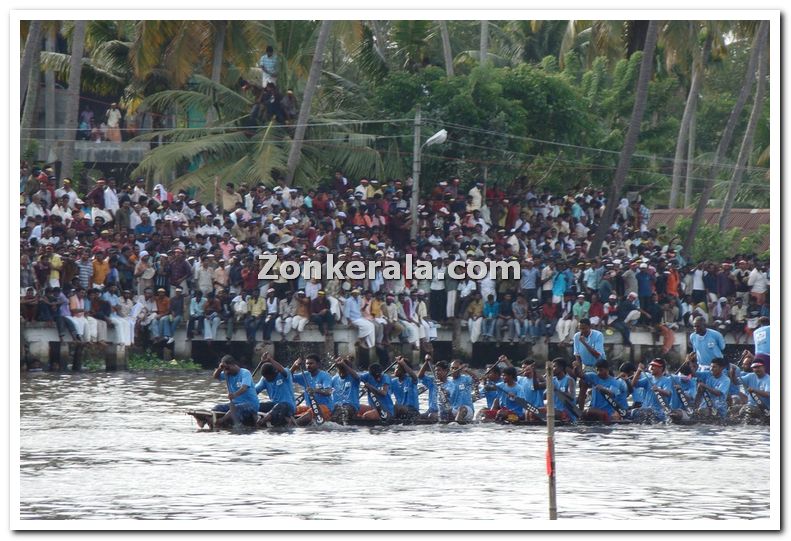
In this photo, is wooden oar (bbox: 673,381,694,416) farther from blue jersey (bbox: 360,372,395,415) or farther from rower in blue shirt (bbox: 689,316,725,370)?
blue jersey (bbox: 360,372,395,415)

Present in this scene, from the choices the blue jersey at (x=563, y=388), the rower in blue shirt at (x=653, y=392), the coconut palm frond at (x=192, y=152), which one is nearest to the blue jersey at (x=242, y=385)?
the blue jersey at (x=563, y=388)

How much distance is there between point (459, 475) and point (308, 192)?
47.6 ft

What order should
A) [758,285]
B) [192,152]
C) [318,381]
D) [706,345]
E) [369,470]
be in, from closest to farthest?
1. [369,470]
2. [318,381]
3. [706,345]
4. [758,285]
5. [192,152]

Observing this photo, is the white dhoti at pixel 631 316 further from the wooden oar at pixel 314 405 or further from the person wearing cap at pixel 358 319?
the wooden oar at pixel 314 405

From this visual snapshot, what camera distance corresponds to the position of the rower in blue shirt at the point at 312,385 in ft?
69.9

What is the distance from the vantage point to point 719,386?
22281mm

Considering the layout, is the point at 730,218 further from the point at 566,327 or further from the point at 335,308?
the point at 335,308

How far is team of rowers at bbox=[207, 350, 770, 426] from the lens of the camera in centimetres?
2141

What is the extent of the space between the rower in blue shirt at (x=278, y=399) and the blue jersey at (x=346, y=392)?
709 millimetres

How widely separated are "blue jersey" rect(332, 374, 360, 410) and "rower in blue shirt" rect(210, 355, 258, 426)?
1.25 m

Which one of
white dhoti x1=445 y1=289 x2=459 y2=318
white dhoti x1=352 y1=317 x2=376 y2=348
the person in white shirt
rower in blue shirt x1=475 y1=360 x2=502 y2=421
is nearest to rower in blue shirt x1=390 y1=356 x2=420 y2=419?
rower in blue shirt x1=475 y1=360 x2=502 y2=421

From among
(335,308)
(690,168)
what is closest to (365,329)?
(335,308)

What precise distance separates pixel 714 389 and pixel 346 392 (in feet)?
17.3

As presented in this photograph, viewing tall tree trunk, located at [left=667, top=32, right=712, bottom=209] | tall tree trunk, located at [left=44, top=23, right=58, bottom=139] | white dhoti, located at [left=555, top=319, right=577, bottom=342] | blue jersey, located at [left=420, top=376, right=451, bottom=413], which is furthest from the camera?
tall tree trunk, located at [left=667, top=32, right=712, bottom=209]
